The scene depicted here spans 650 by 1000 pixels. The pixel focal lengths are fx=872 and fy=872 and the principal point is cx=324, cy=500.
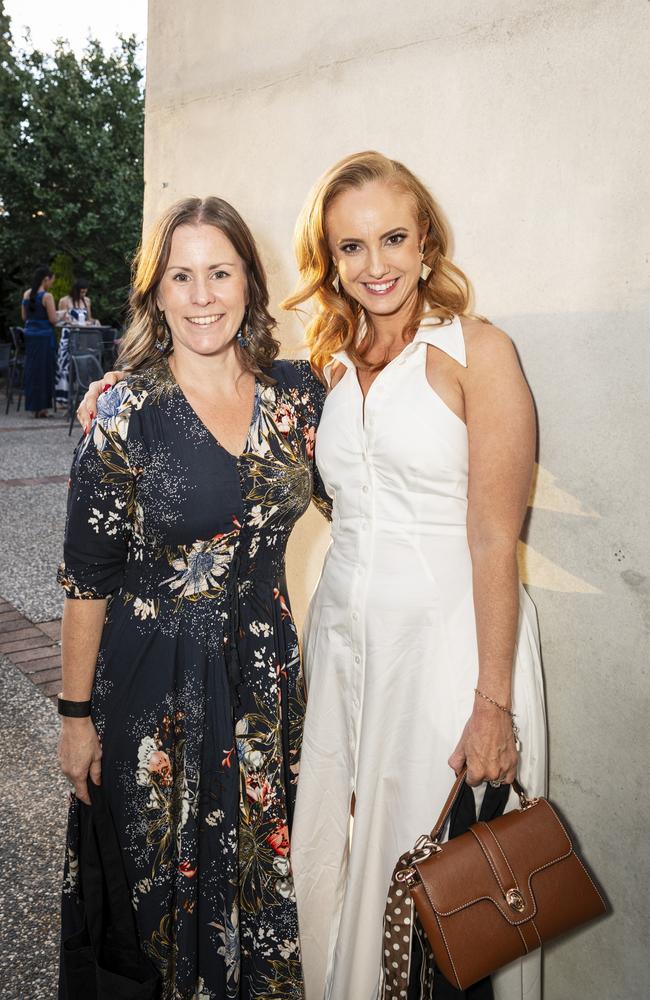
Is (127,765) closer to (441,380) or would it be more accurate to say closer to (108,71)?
(441,380)

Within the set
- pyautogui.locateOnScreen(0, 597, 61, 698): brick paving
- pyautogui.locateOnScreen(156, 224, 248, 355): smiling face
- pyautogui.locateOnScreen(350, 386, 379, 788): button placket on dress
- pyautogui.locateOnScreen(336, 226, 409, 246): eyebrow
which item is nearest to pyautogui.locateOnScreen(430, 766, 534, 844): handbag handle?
pyautogui.locateOnScreen(350, 386, 379, 788): button placket on dress

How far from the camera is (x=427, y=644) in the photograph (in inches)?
81.0

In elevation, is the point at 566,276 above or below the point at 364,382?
above

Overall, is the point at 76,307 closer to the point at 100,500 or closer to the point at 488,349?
the point at 100,500

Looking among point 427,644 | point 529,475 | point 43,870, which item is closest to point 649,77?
point 529,475

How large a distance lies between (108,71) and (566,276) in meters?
23.4

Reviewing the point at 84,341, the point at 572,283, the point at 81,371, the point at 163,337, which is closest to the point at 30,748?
the point at 163,337

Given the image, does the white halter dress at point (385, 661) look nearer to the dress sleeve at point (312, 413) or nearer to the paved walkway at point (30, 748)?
the dress sleeve at point (312, 413)

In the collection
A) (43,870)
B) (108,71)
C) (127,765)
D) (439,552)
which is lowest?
(43,870)

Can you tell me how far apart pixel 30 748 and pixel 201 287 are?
2.61m

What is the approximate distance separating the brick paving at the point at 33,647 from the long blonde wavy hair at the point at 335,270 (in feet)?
9.18

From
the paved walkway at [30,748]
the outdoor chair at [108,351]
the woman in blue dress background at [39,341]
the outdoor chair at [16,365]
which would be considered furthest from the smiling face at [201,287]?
the outdoor chair at [108,351]

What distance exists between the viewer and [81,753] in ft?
7.13

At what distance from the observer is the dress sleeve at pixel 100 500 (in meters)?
2.00
